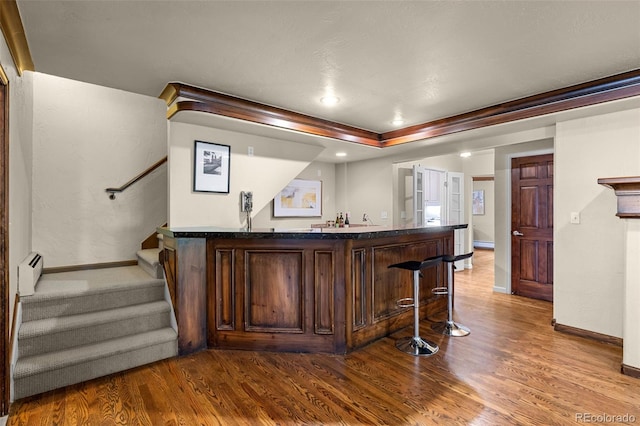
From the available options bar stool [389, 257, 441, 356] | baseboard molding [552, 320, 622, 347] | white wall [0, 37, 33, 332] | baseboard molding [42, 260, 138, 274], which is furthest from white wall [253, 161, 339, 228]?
baseboard molding [552, 320, 622, 347]

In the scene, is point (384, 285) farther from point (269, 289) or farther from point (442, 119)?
point (442, 119)

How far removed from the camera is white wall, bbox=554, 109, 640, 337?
301 cm

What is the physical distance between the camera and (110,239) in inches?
160

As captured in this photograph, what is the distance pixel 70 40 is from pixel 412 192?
4830mm

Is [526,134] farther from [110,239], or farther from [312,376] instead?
[110,239]

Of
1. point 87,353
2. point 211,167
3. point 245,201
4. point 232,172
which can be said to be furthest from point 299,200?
point 87,353

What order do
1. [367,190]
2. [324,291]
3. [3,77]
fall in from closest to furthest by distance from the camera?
[3,77] → [324,291] → [367,190]

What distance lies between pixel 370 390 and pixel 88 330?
2.24 metres

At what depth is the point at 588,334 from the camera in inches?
126

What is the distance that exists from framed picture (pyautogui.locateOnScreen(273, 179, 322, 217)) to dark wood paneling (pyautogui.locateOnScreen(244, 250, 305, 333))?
7.90 feet

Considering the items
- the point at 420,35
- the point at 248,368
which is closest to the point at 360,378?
the point at 248,368

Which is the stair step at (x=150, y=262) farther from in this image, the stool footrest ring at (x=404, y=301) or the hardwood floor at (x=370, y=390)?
the stool footrest ring at (x=404, y=301)

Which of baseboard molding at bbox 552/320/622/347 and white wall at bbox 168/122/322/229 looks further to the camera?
white wall at bbox 168/122/322/229

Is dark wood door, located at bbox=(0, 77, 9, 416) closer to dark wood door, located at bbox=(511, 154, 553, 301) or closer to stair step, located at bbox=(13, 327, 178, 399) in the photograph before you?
stair step, located at bbox=(13, 327, 178, 399)
